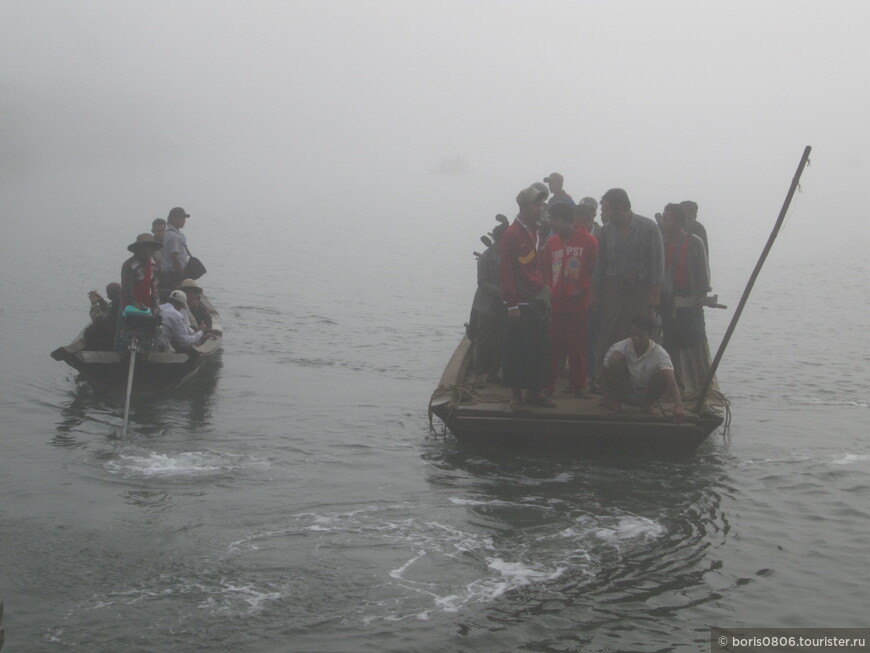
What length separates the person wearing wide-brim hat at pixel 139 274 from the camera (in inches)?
476

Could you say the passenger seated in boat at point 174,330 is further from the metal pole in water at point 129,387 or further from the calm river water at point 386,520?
the calm river water at point 386,520

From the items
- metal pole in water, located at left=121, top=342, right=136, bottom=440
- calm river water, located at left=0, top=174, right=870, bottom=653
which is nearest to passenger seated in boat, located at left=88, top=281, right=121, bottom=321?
metal pole in water, located at left=121, top=342, right=136, bottom=440

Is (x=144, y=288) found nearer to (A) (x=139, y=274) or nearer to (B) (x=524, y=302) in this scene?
(A) (x=139, y=274)

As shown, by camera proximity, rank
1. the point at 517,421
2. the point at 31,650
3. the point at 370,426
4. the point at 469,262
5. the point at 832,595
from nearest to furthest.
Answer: the point at 31,650
the point at 832,595
the point at 517,421
the point at 370,426
the point at 469,262

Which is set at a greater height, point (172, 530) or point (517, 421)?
point (517, 421)

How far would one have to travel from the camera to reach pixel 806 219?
69500 millimetres

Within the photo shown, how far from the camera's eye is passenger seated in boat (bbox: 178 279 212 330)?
13.9 metres

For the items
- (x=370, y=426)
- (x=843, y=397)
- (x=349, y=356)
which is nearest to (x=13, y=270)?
(x=349, y=356)

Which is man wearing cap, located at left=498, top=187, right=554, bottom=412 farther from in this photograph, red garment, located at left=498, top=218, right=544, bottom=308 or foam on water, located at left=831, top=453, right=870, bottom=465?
foam on water, located at left=831, top=453, right=870, bottom=465

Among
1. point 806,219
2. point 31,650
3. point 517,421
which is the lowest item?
point 31,650

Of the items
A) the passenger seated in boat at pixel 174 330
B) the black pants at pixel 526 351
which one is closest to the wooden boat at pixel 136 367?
the passenger seated in boat at pixel 174 330

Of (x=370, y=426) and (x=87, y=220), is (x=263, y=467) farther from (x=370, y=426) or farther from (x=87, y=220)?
(x=87, y=220)

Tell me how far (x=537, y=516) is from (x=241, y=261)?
88.9ft

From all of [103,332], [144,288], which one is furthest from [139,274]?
[103,332]
